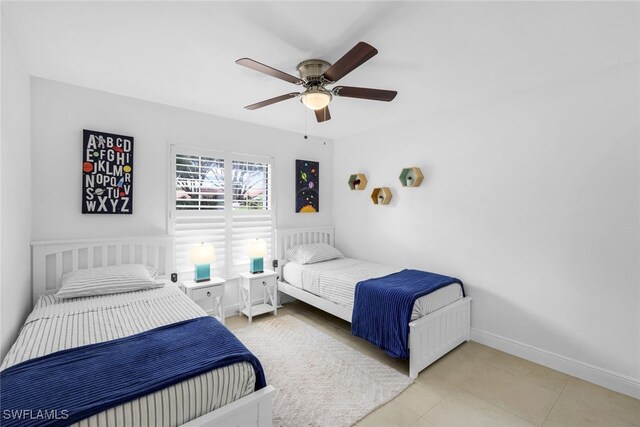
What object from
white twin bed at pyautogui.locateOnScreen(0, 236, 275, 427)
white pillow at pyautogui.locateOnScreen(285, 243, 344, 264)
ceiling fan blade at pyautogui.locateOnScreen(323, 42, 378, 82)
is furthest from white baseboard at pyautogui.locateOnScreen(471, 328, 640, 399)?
ceiling fan blade at pyautogui.locateOnScreen(323, 42, 378, 82)

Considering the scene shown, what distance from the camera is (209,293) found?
322 cm

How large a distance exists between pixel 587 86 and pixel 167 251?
14.0 ft

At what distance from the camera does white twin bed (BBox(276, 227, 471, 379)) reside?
8.52ft

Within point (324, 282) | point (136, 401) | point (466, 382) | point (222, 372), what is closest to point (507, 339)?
point (466, 382)

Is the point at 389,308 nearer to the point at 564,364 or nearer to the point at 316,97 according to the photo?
the point at 564,364

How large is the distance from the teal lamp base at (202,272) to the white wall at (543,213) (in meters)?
2.42

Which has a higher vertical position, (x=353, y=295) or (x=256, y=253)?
(x=256, y=253)

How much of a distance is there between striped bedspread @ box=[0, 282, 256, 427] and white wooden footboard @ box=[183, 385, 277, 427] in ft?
0.12

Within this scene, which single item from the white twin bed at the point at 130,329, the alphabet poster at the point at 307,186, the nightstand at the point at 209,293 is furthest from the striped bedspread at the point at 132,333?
the alphabet poster at the point at 307,186

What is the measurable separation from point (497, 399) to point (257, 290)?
9.31 feet

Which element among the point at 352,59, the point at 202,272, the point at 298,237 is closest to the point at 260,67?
the point at 352,59

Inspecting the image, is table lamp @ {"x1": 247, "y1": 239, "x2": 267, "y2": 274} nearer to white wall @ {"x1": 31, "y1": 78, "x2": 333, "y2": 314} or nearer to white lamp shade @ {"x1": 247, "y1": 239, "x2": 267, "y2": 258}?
white lamp shade @ {"x1": 247, "y1": 239, "x2": 267, "y2": 258}

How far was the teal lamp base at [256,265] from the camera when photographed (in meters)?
3.76

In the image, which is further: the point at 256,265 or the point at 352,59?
the point at 256,265
